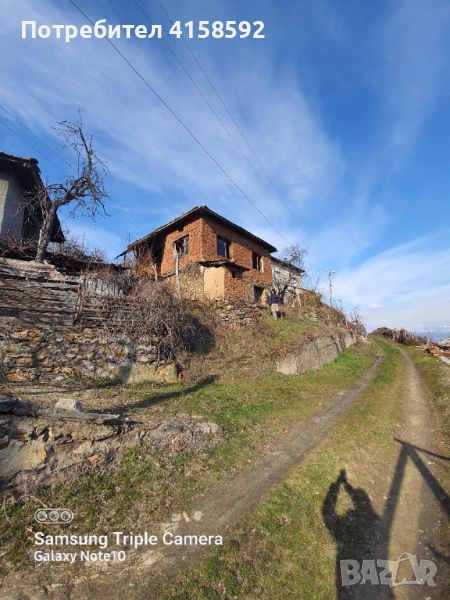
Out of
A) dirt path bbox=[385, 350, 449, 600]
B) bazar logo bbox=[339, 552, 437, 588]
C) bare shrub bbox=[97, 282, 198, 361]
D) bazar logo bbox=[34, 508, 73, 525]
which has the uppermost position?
bare shrub bbox=[97, 282, 198, 361]

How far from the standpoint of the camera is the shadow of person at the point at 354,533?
14.0ft

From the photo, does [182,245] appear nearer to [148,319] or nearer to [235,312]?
[235,312]

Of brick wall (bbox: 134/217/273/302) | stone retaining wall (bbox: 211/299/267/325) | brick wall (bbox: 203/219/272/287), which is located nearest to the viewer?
stone retaining wall (bbox: 211/299/267/325)

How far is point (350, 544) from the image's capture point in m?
5.04

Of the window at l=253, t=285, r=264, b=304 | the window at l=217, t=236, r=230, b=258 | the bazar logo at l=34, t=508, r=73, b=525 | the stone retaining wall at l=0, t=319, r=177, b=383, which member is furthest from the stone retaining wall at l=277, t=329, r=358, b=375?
the bazar logo at l=34, t=508, r=73, b=525

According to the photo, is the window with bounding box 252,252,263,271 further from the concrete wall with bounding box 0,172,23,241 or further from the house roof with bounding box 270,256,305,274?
the concrete wall with bounding box 0,172,23,241

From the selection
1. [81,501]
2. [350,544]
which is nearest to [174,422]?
[81,501]

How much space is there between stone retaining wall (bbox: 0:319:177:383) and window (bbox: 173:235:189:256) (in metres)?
12.5

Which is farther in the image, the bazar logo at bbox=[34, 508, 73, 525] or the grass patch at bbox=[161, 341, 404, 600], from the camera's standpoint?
the bazar logo at bbox=[34, 508, 73, 525]

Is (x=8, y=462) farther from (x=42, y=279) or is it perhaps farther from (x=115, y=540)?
(x=42, y=279)

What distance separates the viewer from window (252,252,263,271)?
1056 inches

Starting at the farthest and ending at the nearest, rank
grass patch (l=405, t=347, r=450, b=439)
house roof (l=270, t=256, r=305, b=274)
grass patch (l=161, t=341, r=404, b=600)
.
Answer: house roof (l=270, t=256, r=305, b=274) < grass patch (l=405, t=347, r=450, b=439) < grass patch (l=161, t=341, r=404, b=600)

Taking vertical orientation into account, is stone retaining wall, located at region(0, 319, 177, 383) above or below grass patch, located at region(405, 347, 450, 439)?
above

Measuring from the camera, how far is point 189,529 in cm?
498
